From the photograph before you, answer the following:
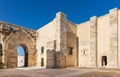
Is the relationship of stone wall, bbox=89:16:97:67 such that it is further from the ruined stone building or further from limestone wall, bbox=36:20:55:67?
limestone wall, bbox=36:20:55:67

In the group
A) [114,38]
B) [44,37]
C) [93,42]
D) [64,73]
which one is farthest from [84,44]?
[64,73]

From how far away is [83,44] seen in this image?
64.5 feet

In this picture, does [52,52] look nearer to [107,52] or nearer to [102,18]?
[107,52]

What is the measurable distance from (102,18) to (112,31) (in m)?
2.66

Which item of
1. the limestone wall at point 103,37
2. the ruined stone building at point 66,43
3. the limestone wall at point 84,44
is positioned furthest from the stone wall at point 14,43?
the limestone wall at point 103,37

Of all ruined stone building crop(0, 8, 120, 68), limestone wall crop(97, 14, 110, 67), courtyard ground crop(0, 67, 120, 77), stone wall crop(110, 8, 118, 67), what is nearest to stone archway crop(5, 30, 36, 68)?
ruined stone building crop(0, 8, 120, 68)

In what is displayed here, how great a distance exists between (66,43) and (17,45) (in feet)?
22.1

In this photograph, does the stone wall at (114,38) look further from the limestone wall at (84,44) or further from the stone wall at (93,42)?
the limestone wall at (84,44)

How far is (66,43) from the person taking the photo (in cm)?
1816

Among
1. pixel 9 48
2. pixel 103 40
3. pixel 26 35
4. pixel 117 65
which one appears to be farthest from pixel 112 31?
pixel 9 48

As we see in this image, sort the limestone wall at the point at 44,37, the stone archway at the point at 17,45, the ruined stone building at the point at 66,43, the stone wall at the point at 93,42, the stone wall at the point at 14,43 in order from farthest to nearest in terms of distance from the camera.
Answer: the limestone wall at the point at 44,37
the stone wall at the point at 93,42
the stone archway at the point at 17,45
the stone wall at the point at 14,43
the ruined stone building at the point at 66,43

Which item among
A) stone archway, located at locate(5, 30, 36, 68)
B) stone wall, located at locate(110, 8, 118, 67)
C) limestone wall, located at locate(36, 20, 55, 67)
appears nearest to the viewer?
stone wall, located at locate(110, 8, 118, 67)

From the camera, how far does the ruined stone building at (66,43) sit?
16328mm

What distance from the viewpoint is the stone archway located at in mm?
17103
